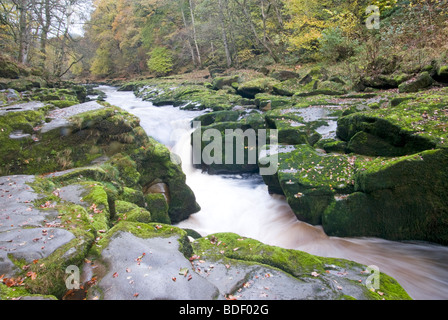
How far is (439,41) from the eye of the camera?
11.6 metres

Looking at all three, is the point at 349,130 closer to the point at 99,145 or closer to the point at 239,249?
the point at 239,249

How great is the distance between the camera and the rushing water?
188 inches

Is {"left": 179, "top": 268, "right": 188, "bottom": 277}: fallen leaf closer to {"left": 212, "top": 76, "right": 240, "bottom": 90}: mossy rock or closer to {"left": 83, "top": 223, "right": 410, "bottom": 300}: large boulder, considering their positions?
{"left": 83, "top": 223, "right": 410, "bottom": 300}: large boulder

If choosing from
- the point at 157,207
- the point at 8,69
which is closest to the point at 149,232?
the point at 157,207

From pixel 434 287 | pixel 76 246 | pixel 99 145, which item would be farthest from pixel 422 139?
pixel 99 145

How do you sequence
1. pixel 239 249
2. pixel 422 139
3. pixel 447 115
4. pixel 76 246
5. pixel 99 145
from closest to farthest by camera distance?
1. pixel 76 246
2. pixel 239 249
3. pixel 422 139
4. pixel 447 115
5. pixel 99 145

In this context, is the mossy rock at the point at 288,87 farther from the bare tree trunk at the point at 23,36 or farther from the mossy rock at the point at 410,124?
the bare tree trunk at the point at 23,36

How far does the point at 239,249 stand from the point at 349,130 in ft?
17.1

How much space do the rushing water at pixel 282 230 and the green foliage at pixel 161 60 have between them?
23.6 meters

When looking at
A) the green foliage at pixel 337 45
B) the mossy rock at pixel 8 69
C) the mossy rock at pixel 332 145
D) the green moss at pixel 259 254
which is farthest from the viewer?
the green foliage at pixel 337 45

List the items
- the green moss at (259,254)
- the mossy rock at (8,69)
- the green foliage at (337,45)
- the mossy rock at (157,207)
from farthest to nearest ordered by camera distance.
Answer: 1. the green foliage at (337,45)
2. the mossy rock at (8,69)
3. the mossy rock at (157,207)
4. the green moss at (259,254)

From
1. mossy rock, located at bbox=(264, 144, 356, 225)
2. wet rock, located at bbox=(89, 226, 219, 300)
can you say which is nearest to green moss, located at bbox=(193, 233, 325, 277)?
wet rock, located at bbox=(89, 226, 219, 300)

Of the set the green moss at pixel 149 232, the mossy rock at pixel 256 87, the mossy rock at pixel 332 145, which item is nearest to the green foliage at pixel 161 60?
the mossy rock at pixel 256 87

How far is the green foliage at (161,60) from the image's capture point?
107 feet
